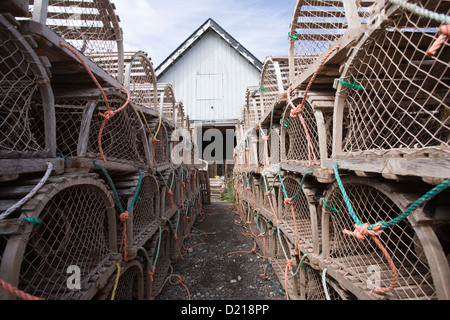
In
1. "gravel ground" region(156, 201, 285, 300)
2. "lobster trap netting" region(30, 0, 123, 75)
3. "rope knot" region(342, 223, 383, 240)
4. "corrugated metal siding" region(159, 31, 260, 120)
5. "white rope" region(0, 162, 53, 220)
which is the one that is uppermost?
"corrugated metal siding" region(159, 31, 260, 120)

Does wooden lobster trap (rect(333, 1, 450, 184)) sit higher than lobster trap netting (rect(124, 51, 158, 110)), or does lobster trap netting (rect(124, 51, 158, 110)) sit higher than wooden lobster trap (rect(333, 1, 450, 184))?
lobster trap netting (rect(124, 51, 158, 110))

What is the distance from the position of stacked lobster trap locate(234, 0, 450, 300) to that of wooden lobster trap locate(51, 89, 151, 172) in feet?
6.19

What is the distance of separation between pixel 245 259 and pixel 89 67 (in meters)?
4.36

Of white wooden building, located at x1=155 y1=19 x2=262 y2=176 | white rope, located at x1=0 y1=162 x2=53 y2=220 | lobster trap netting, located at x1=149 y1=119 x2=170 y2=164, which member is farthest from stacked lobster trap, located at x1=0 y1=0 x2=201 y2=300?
white wooden building, located at x1=155 y1=19 x2=262 y2=176

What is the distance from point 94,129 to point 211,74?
9.91 meters

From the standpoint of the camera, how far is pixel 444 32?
2.77 ft

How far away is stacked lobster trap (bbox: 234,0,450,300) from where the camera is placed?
107 cm

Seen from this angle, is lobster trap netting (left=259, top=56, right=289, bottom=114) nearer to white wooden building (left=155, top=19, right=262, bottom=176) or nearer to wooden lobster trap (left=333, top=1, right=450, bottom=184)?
wooden lobster trap (left=333, top=1, right=450, bottom=184)

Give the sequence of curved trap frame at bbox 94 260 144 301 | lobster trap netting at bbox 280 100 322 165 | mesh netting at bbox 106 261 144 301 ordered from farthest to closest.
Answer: lobster trap netting at bbox 280 100 322 165
mesh netting at bbox 106 261 144 301
curved trap frame at bbox 94 260 144 301

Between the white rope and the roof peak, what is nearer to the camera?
the white rope

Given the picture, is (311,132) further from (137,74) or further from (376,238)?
(137,74)

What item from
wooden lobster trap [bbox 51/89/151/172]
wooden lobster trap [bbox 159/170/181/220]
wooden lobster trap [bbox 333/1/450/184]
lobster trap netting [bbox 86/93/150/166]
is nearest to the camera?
wooden lobster trap [bbox 333/1/450/184]

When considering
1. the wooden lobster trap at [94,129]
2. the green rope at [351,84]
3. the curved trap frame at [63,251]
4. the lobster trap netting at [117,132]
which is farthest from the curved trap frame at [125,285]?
the green rope at [351,84]

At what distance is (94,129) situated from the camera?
234 centimetres
